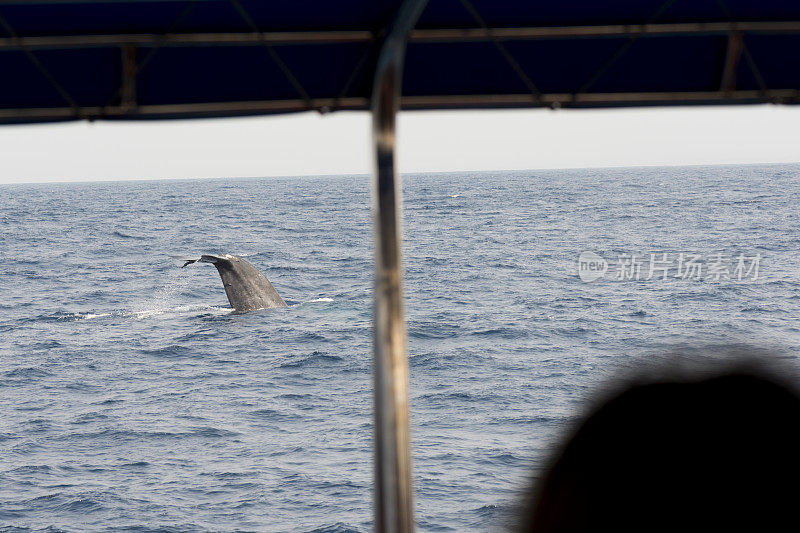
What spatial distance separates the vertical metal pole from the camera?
18.5 ft

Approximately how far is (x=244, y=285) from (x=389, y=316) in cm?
3577

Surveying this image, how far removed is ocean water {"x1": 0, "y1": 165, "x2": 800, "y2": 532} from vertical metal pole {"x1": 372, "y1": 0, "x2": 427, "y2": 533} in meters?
2.13

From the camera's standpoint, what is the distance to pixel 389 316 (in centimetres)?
601

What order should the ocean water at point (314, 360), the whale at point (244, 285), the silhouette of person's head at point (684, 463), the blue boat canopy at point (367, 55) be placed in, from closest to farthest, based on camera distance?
the silhouette of person's head at point (684, 463) → the blue boat canopy at point (367, 55) → the ocean water at point (314, 360) → the whale at point (244, 285)

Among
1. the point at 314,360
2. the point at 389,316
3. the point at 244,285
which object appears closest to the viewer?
the point at 389,316

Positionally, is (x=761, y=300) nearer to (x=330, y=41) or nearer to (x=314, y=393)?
(x=314, y=393)

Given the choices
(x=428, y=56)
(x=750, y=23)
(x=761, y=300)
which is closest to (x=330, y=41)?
(x=428, y=56)

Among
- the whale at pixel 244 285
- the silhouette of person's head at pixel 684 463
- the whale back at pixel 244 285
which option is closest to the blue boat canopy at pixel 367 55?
the silhouette of person's head at pixel 684 463

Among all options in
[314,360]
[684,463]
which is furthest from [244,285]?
[684,463]

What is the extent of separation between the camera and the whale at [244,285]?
119ft

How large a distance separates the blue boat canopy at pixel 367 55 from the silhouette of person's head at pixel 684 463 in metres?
7.78

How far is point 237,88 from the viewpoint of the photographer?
9.48 m

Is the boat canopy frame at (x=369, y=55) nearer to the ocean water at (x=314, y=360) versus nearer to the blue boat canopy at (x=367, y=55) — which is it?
the blue boat canopy at (x=367, y=55)

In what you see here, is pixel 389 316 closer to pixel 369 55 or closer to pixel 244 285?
pixel 369 55
